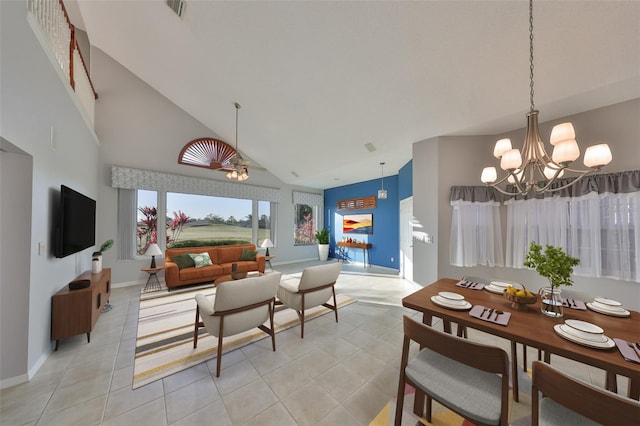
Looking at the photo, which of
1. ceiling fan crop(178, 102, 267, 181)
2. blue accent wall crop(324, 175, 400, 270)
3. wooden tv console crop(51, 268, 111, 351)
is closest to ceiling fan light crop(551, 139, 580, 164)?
blue accent wall crop(324, 175, 400, 270)

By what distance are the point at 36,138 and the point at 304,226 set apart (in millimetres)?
6322

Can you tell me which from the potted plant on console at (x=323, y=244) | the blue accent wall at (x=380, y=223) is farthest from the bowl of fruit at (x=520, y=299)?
the potted plant on console at (x=323, y=244)

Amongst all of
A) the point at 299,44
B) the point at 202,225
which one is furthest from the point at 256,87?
the point at 202,225

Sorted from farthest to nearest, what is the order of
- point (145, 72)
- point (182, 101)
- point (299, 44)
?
point (182, 101)
point (145, 72)
point (299, 44)

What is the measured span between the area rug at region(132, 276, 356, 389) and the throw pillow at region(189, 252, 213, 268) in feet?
3.17

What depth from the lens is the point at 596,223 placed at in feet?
8.53

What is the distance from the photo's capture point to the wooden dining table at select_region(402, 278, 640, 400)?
103cm

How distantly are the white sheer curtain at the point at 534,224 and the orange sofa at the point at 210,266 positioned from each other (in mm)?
4960

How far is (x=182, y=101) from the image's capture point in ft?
16.3

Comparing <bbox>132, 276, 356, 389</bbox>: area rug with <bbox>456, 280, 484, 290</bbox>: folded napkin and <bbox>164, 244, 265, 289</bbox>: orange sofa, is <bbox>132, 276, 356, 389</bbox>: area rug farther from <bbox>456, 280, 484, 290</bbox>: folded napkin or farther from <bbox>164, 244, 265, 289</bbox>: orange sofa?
<bbox>456, 280, 484, 290</bbox>: folded napkin

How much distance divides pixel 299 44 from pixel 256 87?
1246 millimetres

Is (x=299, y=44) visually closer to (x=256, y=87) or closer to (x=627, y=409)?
(x=256, y=87)

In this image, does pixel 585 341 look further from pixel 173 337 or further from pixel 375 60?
pixel 173 337

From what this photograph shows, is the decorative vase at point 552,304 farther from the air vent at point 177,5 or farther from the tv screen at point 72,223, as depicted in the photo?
the air vent at point 177,5
